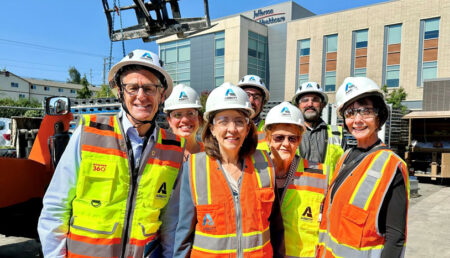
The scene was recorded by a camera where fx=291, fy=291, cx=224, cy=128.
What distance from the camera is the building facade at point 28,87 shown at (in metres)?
60.0

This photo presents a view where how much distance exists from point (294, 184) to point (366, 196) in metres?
0.61

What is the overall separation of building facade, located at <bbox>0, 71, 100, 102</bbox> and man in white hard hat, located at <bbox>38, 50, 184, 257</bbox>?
221 ft

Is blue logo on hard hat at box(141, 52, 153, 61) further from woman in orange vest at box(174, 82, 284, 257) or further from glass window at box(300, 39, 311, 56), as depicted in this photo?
glass window at box(300, 39, 311, 56)

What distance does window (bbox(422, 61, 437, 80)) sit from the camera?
26.4 meters

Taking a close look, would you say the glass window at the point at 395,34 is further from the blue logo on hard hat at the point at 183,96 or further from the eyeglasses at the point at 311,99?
the blue logo on hard hat at the point at 183,96

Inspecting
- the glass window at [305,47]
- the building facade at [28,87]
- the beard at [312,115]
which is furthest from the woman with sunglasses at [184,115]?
the building facade at [28,87]

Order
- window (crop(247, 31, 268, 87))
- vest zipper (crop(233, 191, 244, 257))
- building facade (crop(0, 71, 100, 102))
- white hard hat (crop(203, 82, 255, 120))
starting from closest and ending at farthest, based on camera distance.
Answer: vest zipper (crop(233, 191, 244, 257)) → white hard hat (crop(203, 82, 255, 120)) → window (crop(247, 31, 268, 87)) → building facade (crop(0, 71, 100, 102))

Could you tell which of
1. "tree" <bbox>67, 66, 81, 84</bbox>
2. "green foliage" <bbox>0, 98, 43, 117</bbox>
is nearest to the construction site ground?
"green foliage" <bbox>0, 98, 43, 117</bbox>

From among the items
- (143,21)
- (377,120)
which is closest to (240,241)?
(377,120)

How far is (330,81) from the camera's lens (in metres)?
31.8

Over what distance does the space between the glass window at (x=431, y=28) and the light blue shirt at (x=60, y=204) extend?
108 ft

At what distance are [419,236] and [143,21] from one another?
879 cm

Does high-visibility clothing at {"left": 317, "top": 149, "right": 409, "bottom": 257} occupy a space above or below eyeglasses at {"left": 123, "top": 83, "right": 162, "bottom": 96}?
below

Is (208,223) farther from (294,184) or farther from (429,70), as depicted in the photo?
(429,70)
